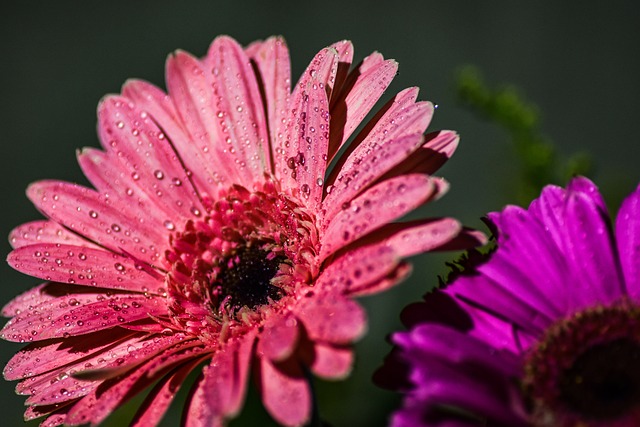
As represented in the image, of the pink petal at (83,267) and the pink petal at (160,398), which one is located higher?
the pink petal at (83,267)

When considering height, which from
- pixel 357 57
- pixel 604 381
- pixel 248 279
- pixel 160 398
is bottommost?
pixel 604 381

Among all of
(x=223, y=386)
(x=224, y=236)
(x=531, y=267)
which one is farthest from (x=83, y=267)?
(x=531, y=267)

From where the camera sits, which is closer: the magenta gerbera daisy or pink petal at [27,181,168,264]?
the magenta gerbera daisy

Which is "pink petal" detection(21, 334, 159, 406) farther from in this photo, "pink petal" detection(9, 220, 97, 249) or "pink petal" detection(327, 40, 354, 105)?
"pink petal" detection(327, 40, 354, 105)

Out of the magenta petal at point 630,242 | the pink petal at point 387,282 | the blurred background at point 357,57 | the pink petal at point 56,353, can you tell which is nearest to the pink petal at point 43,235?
the pink petal at point 56,353

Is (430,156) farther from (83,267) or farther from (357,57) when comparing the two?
(357,57)

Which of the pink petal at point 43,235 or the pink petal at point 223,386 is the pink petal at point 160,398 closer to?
the pink petal at point 223,386

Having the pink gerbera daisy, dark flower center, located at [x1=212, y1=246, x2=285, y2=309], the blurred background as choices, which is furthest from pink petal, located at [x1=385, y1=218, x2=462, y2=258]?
the blurred background
